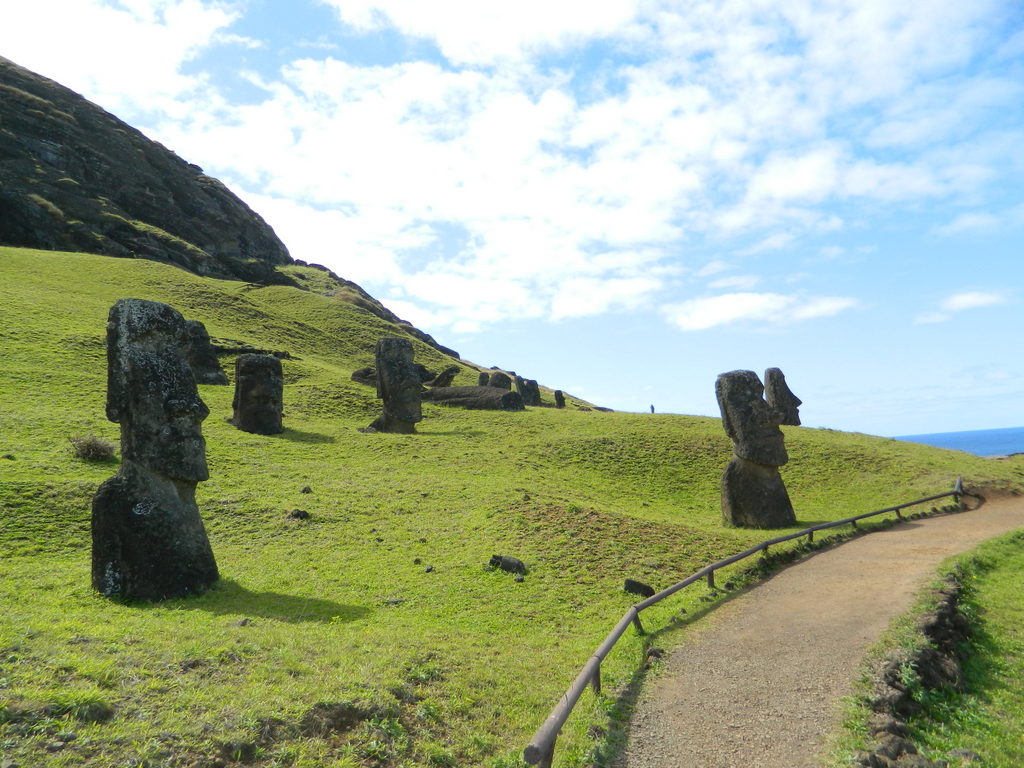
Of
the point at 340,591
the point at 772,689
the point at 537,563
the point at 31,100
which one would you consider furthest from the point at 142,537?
the point at 31,100

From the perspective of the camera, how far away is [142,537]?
12133 mm

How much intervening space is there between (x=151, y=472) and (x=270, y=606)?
343cm

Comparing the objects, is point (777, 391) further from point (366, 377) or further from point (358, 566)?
point (358, 566)

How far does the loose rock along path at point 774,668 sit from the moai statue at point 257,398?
22.4 metres

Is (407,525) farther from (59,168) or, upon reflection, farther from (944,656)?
(59,168)

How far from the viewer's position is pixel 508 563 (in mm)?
15359

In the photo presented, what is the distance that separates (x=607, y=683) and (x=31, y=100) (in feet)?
365

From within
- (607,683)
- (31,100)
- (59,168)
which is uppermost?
(31,100)

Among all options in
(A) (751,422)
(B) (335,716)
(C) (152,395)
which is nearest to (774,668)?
(B) (335,716)

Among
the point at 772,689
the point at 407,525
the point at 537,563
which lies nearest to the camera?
the point at 772,689

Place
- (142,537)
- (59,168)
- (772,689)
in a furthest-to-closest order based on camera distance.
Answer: (59,168) < (142,537) < (772,689)

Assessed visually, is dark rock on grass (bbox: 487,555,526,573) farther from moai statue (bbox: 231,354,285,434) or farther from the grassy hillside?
moai statue (bbox: 231,354,285,434)

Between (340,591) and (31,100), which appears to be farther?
(31,100)

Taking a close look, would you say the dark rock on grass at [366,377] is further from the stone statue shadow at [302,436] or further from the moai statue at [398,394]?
the stone statue shadow at [302,436]
